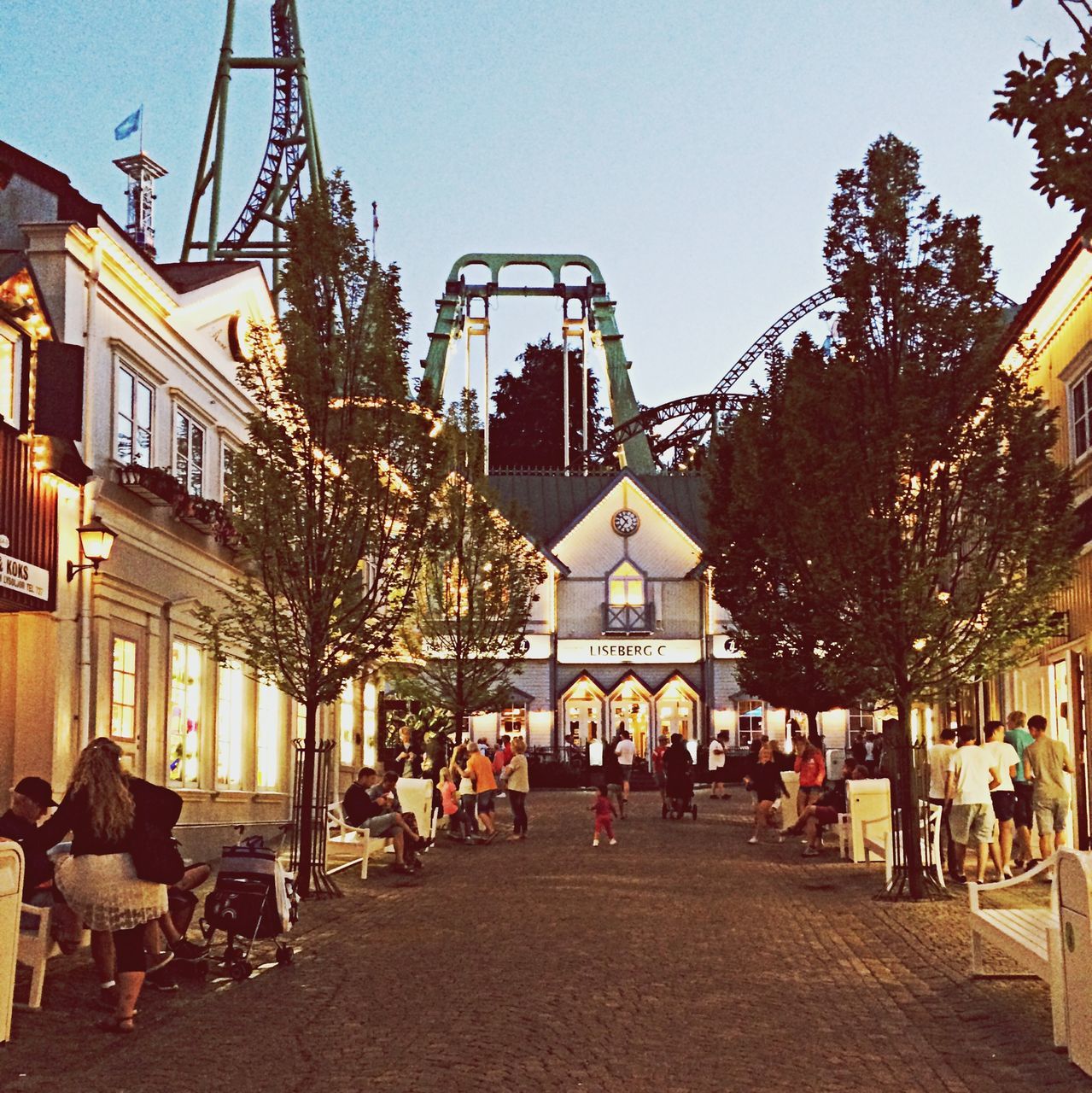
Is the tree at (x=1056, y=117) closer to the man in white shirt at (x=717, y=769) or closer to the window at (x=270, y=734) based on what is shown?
the window at (x=270, y=734)

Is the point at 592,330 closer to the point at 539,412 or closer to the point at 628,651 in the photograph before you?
the point at 628,651

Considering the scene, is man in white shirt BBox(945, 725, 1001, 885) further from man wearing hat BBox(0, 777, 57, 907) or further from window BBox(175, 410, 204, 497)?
window BBox(175, 410, 204, 497)

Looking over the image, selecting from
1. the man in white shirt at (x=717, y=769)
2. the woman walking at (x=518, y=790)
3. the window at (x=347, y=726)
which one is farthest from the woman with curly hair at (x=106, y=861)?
the man in white shirt at (x=717, y=769)

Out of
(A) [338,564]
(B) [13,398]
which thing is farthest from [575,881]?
(B) [13,398]

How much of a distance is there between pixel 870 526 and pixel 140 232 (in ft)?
54.4

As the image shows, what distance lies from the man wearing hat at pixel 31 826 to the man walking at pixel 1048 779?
11027 mm

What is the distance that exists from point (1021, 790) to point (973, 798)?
2.34 metres

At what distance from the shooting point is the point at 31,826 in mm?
12594

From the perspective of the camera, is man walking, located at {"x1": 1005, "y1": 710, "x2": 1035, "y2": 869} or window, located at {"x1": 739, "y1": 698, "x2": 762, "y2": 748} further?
window, located at {"x1": 739, "y1": 698, "x2": 762, "y2": 748}

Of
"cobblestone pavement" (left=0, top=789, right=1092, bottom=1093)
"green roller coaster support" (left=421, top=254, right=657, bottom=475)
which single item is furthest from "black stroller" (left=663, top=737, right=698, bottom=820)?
"green roller coaster support" (left=421, top=254, right=657, bottom=475)

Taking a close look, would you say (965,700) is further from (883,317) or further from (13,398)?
(13,398)

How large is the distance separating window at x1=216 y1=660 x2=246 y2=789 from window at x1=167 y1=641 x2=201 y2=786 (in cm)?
96

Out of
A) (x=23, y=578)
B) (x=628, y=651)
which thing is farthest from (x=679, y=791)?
(x=628, y=651)

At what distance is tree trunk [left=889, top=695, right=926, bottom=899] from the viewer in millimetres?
18203
